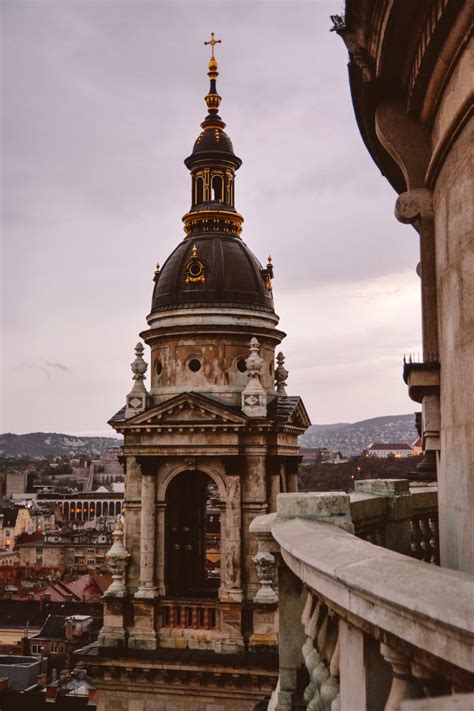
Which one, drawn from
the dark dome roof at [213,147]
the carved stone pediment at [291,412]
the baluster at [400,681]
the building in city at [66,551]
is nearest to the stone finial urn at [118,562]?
the carved stone pediment at [291,412]

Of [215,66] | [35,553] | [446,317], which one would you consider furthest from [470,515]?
[35,553]

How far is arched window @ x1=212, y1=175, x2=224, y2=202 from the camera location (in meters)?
25.3

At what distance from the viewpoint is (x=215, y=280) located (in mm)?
24234

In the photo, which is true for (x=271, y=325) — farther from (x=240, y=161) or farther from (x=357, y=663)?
(x=357, y=663)

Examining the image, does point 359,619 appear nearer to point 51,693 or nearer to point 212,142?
point 212,142

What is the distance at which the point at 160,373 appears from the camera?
24.4m

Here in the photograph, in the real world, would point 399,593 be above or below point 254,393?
below

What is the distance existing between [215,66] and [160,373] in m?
9.85

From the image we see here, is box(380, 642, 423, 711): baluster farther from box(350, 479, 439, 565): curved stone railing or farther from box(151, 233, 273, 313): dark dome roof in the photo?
box(151, 233, 273, 313): dark dome roof

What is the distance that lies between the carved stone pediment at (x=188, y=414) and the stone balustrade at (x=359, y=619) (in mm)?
16471

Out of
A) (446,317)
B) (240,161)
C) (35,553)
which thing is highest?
(240,161)

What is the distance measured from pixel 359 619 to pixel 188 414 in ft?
63.7

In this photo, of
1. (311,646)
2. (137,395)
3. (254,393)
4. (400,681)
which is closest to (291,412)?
Answer: (254,393)

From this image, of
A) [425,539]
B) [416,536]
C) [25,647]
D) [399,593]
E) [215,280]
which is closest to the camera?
[399,593]
